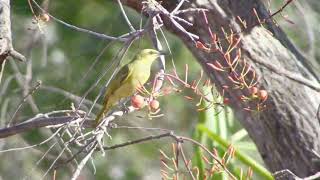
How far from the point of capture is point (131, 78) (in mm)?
3287

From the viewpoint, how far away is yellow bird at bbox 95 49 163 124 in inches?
129

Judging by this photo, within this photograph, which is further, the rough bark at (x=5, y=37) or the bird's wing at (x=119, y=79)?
the bird's wing at (x=119, y=79)

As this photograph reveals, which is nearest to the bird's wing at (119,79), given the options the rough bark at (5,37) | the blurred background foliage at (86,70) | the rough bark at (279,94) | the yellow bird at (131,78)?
the yellow bird at (131,78)

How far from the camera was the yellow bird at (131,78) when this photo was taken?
3.29 meters

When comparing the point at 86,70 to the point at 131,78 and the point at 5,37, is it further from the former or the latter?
the point at 5,37

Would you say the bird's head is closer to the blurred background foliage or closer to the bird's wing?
the bird's wing

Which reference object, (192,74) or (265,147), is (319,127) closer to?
(265,147)

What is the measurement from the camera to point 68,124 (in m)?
2.56

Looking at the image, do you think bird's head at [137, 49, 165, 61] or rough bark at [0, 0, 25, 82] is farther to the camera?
bird's head at [137, 49, 165, 61]

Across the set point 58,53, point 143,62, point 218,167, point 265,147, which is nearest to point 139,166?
point 58,53

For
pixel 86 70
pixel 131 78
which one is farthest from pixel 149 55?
pixel 86 70

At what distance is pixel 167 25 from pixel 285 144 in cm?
79

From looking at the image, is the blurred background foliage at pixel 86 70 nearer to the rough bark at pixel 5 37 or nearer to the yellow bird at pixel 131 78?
the yellow bird at pixel 131 78

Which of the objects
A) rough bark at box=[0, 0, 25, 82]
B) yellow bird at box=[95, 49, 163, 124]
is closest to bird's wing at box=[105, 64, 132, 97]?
yellow bird at box=[95, 49, 163, 124]
